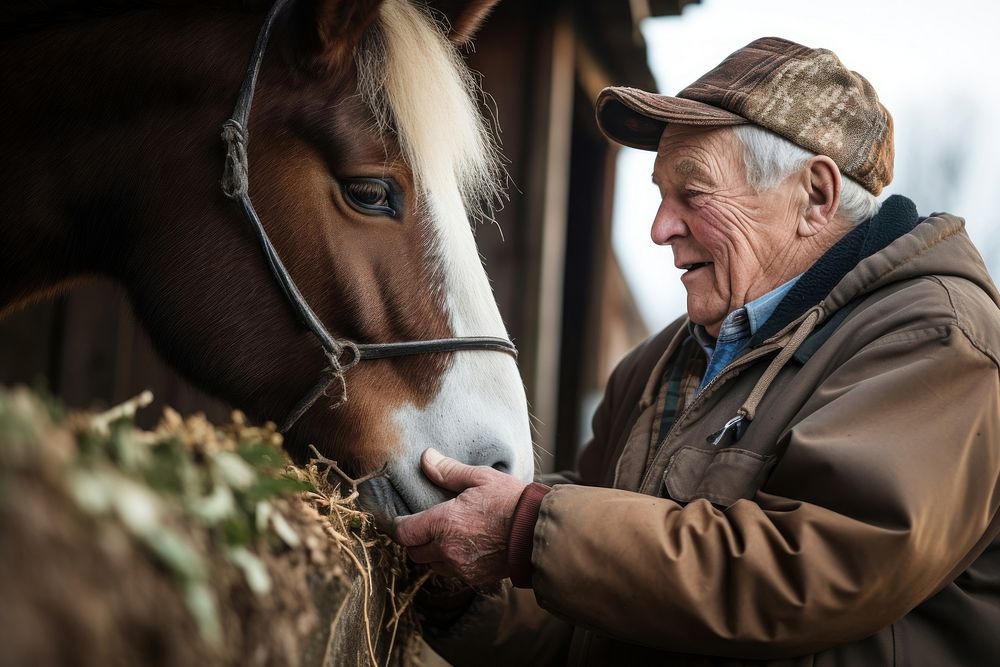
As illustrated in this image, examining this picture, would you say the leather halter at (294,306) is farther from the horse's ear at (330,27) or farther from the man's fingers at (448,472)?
the man's fingers at (448,472)

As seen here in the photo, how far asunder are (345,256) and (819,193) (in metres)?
0.99

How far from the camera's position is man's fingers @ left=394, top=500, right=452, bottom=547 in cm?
138

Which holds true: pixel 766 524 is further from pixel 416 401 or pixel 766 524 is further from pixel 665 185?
pixel 665 185

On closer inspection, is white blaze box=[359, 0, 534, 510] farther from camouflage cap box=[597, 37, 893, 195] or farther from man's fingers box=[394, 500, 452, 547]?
camouflage cap box=[597, 37, 893, 195]

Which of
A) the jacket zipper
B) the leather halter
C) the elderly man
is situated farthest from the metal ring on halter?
the jacket zipper

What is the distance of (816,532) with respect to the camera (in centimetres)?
117

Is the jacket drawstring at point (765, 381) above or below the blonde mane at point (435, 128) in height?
below

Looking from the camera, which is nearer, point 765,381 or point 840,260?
point 765,381

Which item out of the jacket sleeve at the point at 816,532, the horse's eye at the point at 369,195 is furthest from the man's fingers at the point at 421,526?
the horse's eye at the point at 369,195

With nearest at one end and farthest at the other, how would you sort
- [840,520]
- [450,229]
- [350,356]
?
[840,520] → [350,356] → [450,229]

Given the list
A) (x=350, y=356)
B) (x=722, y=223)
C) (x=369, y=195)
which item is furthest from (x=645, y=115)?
(x=350, y=356)

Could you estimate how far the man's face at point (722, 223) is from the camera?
5.77 ft

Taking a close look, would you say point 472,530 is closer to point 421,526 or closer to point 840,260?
point 421,526

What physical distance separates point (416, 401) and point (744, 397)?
2.03ft
